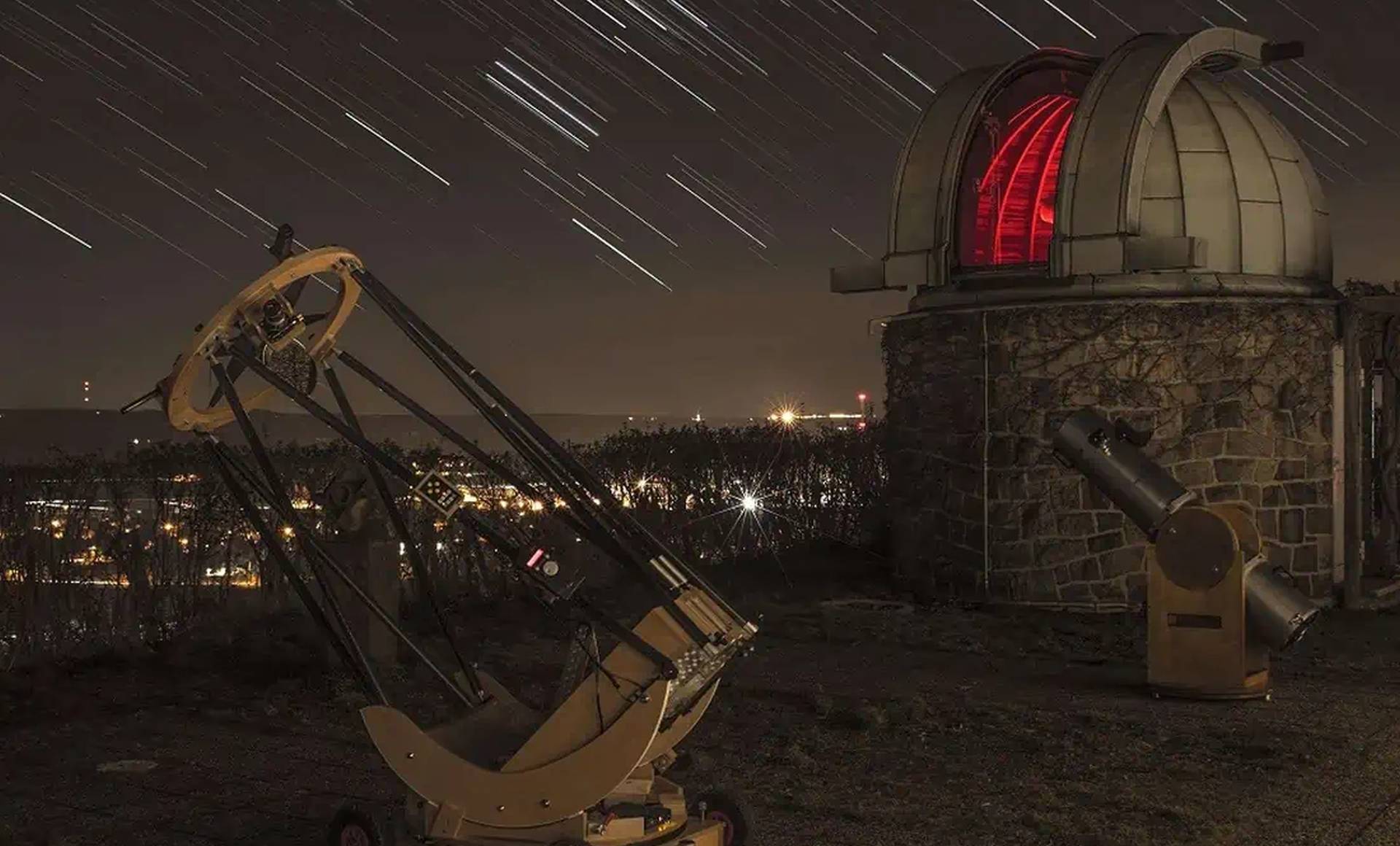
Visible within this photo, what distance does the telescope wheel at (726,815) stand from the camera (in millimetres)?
5578

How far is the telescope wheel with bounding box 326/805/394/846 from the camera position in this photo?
17.4 feet

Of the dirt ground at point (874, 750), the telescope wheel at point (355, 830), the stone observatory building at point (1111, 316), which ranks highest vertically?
the stone observatory building at point (1111, 316)

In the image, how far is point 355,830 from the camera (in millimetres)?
5418

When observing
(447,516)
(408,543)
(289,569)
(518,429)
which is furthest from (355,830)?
(518,429)

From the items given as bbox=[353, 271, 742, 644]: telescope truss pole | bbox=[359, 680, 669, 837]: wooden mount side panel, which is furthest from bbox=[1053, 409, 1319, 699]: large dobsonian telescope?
bbox=[359, 680, 669, 837]: wooden mount side panel

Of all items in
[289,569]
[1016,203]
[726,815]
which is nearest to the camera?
[289,569]

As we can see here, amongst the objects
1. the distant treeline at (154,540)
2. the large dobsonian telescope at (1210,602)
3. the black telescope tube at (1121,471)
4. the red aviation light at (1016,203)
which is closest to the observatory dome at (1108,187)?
the red aviation light at (1016,203)

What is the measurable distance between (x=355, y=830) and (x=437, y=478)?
1373mm

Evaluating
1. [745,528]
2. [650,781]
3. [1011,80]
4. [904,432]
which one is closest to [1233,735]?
[650,781]

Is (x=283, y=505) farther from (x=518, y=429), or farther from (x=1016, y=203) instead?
(x=1016, y=203)

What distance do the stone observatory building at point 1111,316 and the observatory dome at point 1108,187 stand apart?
21 mm

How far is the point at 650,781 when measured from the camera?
17.6ft

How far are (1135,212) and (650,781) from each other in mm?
8822

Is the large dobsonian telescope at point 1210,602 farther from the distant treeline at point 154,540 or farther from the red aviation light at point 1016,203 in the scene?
the red aviation light at point 1016,203
